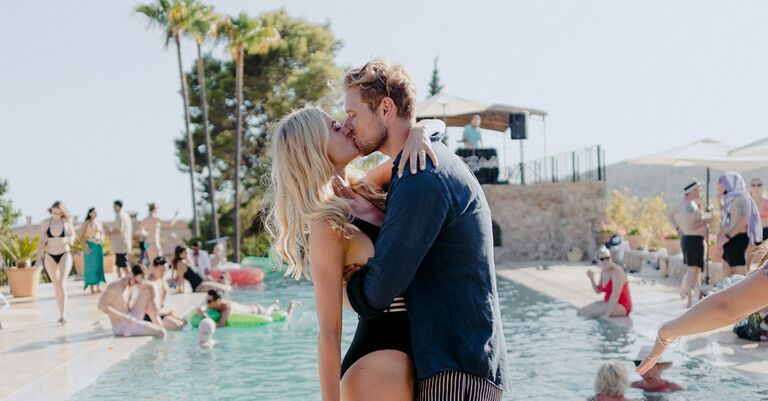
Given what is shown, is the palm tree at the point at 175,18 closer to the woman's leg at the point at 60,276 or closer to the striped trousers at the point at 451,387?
the woman's leg at the point at 60,276

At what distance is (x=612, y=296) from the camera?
11.5 meters

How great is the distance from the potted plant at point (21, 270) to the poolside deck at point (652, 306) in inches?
368

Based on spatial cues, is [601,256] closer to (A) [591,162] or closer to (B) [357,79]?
(B) [357,79]

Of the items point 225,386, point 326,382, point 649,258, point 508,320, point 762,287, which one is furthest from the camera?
point 649,258

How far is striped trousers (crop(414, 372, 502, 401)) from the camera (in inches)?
92.8

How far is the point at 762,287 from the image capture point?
6.38ft

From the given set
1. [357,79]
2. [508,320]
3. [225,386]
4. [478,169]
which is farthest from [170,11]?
[357,79]

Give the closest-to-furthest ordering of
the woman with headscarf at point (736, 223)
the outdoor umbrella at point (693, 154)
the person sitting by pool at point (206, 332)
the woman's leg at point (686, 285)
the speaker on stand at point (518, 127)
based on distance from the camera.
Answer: the woman with headscarf at point (736, 223), the person sitting by pool at point (206, 332), the woman's leg at point (686, 285), the outdoor umbrella at point (693, 154), the speaker on stand at point (518, 127)

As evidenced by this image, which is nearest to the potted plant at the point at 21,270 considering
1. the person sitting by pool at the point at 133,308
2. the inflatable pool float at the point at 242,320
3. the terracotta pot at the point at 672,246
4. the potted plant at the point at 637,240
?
the inflatable pool float at the point at 242,320

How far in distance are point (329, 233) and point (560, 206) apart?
75.0ft

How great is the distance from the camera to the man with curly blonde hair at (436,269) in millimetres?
2271

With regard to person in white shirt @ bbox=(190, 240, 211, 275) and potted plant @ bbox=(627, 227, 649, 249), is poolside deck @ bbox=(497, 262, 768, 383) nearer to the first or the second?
potted plant @ bbox=(627, 227, 649, 249)

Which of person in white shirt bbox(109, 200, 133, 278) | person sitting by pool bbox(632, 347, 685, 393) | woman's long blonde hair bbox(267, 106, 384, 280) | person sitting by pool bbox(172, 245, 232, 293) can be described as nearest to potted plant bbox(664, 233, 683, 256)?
person sitting by pool bbox(172, 245, 232, 293)

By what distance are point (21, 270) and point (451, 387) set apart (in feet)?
50.7
